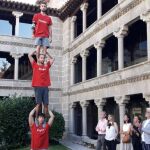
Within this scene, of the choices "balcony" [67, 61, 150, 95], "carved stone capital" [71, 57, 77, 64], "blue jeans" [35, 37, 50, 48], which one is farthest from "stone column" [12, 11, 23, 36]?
"blue jeans" [35, 37, 50, 48]

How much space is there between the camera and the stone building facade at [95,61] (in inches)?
661

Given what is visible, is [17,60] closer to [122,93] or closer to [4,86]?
[4,86]

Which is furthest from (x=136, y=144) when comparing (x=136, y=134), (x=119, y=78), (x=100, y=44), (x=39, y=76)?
(x=100, y=44)

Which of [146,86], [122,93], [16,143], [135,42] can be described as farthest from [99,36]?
[16,143]

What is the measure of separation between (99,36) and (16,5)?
8302 millimetres

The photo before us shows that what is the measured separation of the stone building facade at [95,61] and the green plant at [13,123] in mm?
4086

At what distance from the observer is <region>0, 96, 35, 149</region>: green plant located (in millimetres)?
18969

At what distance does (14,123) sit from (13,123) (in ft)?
0.18

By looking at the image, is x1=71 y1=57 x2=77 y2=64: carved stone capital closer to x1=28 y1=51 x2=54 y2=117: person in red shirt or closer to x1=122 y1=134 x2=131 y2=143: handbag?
x1=122 y1=134 x2=131 y2=143: handbag

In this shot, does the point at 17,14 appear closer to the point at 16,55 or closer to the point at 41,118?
the point at 16,55

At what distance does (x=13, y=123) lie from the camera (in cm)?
1917

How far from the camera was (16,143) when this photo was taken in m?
19.4

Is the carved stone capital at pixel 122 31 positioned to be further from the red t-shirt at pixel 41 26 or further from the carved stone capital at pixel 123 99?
the red t-shirt at pixel 41 26

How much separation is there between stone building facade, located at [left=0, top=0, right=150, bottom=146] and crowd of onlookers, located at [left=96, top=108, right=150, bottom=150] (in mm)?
2643
